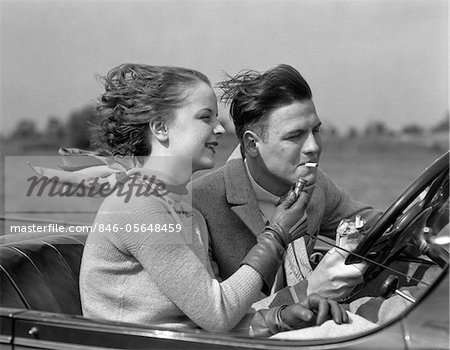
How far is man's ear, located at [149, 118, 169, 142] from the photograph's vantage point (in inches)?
72.5

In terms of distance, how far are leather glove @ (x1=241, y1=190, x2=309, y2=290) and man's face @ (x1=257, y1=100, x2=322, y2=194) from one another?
1.12 ft

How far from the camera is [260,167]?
88.4 inches

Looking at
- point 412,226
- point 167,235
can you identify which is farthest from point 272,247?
point 412,226

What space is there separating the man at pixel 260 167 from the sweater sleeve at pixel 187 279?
16.2 inches

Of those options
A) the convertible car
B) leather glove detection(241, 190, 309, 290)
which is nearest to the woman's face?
leather glove detection(241, 190, 309, 290)

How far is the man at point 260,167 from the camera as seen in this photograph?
215 cm

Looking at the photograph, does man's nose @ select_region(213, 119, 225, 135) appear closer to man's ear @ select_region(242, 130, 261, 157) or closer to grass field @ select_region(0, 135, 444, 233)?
man's ear @ select_region(242, 130, 261, 157)

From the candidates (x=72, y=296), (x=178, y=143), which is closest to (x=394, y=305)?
(x=178, y=143)

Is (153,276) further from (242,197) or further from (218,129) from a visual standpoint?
(242,197)

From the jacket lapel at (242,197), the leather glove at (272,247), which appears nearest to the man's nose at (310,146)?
the jacket lapel at (242,197)

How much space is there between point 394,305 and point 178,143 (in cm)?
71

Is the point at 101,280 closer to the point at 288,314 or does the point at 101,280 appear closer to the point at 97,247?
the point at 97,247

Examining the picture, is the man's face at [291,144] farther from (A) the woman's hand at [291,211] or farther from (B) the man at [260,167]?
(A) the woman's hand at [291,211]

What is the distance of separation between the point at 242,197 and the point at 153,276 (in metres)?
0.64
